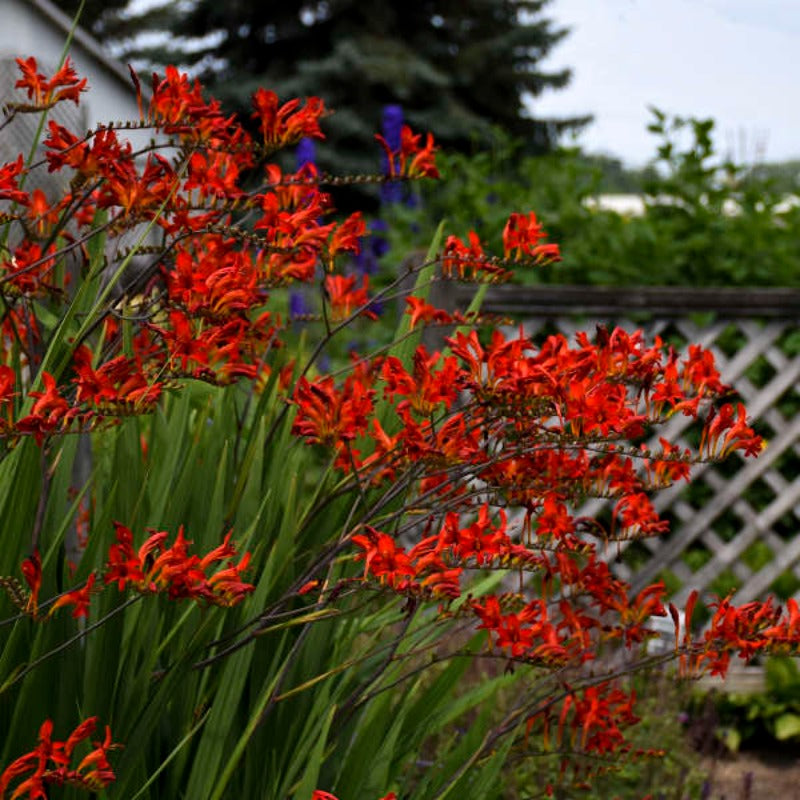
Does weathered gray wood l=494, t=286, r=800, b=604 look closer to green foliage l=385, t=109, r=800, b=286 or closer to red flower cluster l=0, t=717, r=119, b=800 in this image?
green foliage l=385, t=109, r=800, b=286

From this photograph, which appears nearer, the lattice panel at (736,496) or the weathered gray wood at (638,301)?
the weathered gray wood at (638,301)

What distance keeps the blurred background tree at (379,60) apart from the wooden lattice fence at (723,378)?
458 inches

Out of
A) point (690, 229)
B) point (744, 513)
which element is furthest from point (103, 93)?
point (744, 513)

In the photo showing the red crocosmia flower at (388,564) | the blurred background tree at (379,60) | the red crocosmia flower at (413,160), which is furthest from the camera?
the blurred background tree at (379,60)

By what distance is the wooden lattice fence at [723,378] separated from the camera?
15.0ft

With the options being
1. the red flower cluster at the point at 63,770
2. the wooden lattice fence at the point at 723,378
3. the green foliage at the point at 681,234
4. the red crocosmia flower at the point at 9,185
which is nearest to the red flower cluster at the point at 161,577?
the red flower cluster at the point at 63,770

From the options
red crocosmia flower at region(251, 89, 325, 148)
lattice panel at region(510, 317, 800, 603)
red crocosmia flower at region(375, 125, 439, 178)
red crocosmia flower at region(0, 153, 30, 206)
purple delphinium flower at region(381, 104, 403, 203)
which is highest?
purple delphinium flower at region(381, 104, 403, 203)

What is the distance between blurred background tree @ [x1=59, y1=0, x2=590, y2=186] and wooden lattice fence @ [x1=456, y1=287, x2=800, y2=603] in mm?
11623

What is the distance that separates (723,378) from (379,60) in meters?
12.7

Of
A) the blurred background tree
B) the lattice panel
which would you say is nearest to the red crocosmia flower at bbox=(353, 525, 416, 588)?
the lattice panel

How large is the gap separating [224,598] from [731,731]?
11.2ft

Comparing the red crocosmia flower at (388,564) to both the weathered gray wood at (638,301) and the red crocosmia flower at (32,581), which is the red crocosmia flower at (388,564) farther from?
the weathered gray wood at (638,301)

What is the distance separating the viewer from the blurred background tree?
16781 millimetres

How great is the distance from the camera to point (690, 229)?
546cm
